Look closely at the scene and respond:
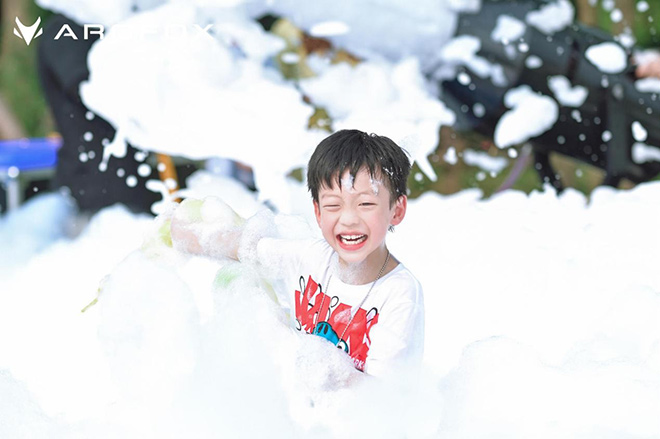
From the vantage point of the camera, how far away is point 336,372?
0.87m

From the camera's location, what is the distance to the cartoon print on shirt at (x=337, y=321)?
2.90 ft

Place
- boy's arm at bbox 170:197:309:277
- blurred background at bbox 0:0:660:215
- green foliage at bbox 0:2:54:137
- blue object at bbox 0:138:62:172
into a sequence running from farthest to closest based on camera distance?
green foliage at bbox 0:2:54:137, blue object at bbox 0:138:62:172, blurred background at bbox 0:0:660:215, boy's arm at bbox 170:197:309:277

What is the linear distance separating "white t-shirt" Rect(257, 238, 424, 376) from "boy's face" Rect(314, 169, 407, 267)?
0.16ft

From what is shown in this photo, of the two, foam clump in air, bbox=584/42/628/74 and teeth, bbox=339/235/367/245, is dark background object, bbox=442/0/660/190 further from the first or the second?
teeth, bbox=339/235/367/245

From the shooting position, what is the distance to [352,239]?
861mm

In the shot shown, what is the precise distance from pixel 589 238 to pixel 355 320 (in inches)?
31.6

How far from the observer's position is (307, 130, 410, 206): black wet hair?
0.85 m

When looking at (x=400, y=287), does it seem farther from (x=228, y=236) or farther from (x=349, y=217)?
(x=228, y=236)

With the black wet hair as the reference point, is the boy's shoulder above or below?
below

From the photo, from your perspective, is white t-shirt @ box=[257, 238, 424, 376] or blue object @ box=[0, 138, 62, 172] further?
blue object @ box=[0, 138, 62, 172]

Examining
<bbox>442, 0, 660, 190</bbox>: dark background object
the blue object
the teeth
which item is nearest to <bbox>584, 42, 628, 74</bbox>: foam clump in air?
<bbox>442, 0, 660, 190</bbox>: dark background object

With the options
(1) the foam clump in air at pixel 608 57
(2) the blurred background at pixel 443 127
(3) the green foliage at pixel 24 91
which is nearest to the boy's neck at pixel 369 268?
(2) the blurred background at pixel 443 127

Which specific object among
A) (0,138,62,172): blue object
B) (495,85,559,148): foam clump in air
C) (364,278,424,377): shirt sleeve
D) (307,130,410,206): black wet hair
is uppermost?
(307,130,410,206): black wet hair

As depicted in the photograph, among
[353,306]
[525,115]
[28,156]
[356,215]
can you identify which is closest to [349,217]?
[356,215]
